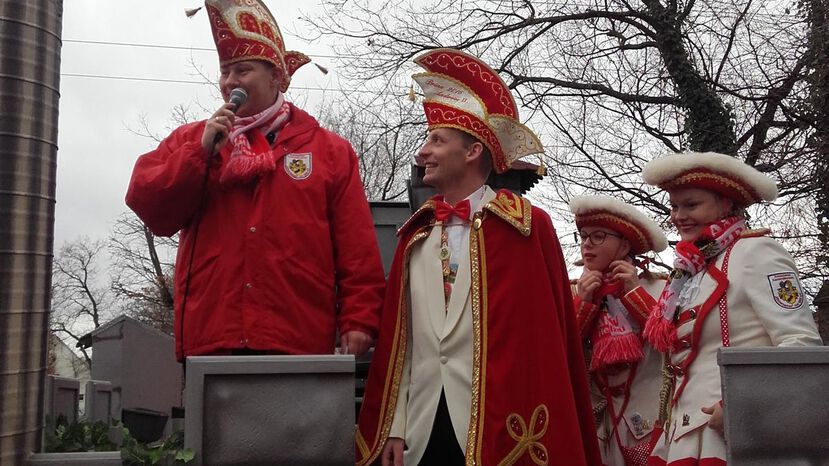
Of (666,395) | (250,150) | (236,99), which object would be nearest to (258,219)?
(250,150)

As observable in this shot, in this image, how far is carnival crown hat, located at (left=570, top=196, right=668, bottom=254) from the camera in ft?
14.4

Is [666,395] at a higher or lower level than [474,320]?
lower

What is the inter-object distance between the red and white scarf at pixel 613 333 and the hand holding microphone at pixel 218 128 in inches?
74.7

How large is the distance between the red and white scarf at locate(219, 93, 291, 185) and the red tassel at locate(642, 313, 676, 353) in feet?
5.40

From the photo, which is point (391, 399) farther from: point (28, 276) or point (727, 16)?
point (727, 16)

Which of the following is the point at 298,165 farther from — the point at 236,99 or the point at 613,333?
the point at 613,333

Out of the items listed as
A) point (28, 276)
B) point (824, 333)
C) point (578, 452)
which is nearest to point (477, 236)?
point (578, 452)

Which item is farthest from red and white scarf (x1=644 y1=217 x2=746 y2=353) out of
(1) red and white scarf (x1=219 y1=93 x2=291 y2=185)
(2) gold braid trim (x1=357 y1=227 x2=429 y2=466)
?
(1) red and white scarf (x1=219 y1=93 x2=291 y2=185)

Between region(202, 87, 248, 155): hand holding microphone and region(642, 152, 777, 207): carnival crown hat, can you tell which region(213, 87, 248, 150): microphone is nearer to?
region(202, 87, 248, 155): hand holding microphone

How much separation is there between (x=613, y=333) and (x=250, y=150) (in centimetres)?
182

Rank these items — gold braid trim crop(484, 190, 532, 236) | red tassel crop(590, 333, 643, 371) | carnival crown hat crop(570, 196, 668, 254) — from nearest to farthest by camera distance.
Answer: gold braid trim crop(484, 190, 532, 236)
red tassel crop(590, 333, 643, 371)
carnival crown hat crop(570, 196, 668, 254)

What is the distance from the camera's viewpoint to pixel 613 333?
13.7 ft

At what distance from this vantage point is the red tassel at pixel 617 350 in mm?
4066

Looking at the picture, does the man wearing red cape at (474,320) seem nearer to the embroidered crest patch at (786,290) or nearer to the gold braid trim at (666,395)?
the gold braid trim at (666,395)
